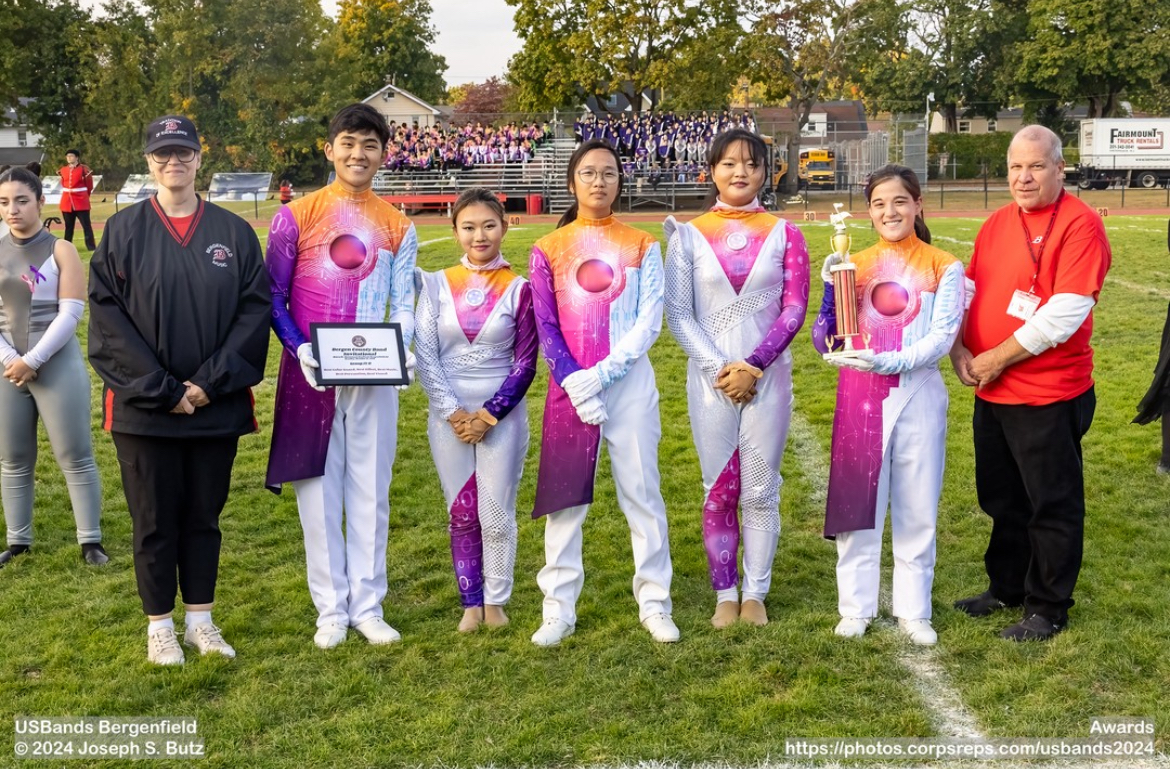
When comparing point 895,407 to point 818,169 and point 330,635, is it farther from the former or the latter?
point 818,169

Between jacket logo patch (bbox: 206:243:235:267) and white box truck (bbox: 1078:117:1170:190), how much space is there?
129 feet

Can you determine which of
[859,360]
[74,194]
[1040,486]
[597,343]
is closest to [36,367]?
[597,343]

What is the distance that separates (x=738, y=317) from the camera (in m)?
4.55

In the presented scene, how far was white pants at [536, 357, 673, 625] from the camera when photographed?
4469 mm

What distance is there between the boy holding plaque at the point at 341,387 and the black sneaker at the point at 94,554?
168 centimetres

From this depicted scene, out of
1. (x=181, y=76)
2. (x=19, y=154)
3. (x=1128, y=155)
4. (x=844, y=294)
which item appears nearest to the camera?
(x=844, y=294)

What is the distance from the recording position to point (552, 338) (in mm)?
4445

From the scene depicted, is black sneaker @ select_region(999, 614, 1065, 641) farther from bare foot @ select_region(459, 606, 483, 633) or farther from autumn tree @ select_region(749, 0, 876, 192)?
autumn tree @ select_region(749, 0, 876, 192)

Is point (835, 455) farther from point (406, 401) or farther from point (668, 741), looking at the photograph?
point (406, 401)

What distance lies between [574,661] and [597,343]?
4.19 ft

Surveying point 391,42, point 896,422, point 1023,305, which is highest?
point 391,42

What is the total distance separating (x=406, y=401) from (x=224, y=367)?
508cm

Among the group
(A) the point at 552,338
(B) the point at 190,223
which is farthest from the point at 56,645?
(A) the point at 552,338

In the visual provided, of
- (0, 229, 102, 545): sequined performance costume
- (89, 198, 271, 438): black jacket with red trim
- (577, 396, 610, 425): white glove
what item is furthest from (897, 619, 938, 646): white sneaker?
(0, 229, 102, 545): sequined performance costume
